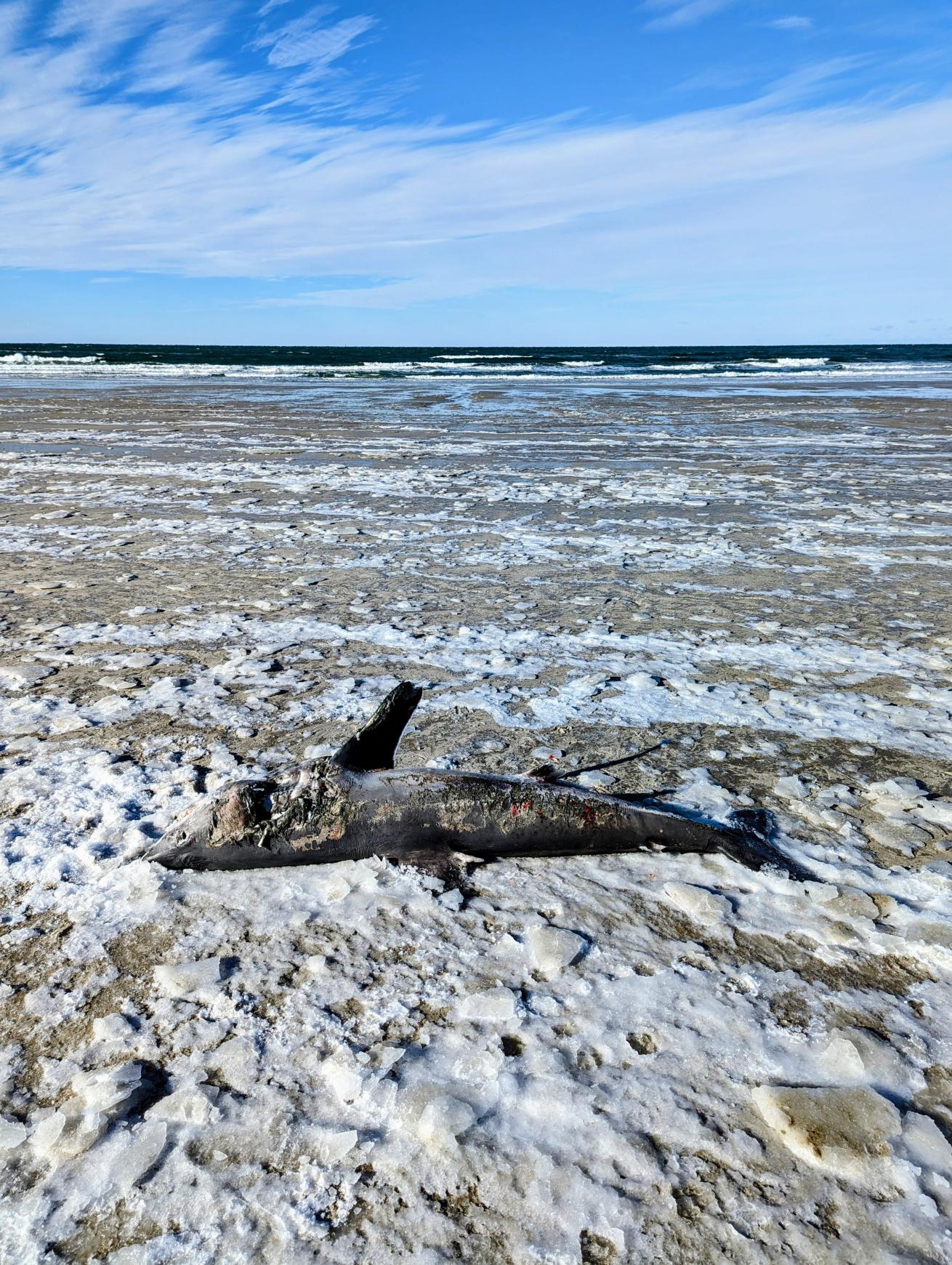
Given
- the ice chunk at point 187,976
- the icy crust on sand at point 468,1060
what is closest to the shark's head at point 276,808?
the icy crust on sand at point 468,1060

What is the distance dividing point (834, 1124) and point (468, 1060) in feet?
2.51

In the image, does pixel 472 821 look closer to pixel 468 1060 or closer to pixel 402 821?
pixel 402 821

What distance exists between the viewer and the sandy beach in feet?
5.28

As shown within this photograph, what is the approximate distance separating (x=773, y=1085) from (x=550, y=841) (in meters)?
0.98

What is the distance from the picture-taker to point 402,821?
8.70 ft

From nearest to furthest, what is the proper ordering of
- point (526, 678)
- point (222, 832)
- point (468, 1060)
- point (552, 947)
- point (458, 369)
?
1. point (468, 1060)
2. point (552, 947)
3. point (222, 832)
4. point (526, 678)
5. point (458, 369)

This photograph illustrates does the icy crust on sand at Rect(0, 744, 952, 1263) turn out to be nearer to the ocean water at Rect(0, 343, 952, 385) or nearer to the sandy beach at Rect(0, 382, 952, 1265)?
the sandy beach at Rect(0, 382, 952, 1265)

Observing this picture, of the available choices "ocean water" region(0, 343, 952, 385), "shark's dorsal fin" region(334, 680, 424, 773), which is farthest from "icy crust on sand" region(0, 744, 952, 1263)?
"ocean water" region(0, 343, 952, 385)

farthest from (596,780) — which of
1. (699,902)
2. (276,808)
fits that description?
(276,808)

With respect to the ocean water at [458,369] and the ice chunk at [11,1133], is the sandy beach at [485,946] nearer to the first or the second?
the ice chunk at [11,1133]

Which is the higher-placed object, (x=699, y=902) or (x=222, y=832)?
(x=222, y=832)

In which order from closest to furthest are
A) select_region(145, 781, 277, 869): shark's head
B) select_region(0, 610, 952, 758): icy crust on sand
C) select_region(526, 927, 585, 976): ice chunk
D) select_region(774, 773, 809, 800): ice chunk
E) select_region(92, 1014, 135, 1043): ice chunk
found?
1. select_region(92, 1014, 135, 1043): ice chunk
2. select_region(526, 927, 585, 976): ice chunk
3. select_region(145, 781, 277, 869): shark's head
4. select_region(774, 773, 809, 800): ice chunk
5. select_region(0, 610, 952, 758): icy crust on sand

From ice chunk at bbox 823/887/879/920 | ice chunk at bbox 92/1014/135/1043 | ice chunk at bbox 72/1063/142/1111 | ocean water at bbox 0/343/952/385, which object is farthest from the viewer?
ocean water at bbox 0/343/952/385

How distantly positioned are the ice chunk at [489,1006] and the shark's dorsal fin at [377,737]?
2.70ft
